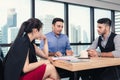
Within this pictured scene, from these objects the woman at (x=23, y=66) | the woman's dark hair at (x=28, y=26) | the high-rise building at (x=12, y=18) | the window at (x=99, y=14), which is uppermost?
the window at (x=99, y=14)

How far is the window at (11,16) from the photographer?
3.07 meters

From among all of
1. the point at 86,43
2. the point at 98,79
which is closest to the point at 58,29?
the point at 98,79

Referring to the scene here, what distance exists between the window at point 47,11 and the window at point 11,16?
0.78 feet

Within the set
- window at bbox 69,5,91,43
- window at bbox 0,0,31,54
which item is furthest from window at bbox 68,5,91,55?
window at bbox 0,0,31,54

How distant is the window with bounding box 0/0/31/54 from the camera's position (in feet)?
10.1

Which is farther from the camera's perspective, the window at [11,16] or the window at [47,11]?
the window at [47,11]

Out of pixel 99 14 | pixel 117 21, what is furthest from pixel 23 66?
pixel 117 21

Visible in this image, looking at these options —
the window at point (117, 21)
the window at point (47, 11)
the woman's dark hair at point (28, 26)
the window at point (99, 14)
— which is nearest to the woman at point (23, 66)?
the woman's dark hair at point (28, 26)

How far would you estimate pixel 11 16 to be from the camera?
3.18m

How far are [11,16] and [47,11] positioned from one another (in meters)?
0.81

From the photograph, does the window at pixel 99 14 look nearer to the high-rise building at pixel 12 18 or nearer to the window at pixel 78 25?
the window at pixel 78 25

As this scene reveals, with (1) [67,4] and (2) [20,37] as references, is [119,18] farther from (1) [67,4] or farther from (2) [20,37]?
(2) [20,37]

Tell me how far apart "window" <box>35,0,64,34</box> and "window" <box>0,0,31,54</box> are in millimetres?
238

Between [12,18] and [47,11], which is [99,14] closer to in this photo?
[47,11]
